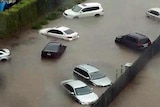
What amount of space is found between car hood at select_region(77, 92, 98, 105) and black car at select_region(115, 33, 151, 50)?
7244 millimetres

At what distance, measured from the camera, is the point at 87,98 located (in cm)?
2380

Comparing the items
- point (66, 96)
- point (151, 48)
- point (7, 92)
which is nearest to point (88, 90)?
point (66, 96)

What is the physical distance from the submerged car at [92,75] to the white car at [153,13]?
36.4 ft

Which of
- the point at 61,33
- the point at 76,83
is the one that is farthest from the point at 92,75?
the point at 61,33

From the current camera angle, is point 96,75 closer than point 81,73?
Yes

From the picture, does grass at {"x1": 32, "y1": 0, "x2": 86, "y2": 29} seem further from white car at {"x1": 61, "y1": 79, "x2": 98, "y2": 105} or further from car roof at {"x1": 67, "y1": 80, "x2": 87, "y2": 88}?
white car at {"x1": 61, "y1": 79, "x2": 98, "y2": 105}

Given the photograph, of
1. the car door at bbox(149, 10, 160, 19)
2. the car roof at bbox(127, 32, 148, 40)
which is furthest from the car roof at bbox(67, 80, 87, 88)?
the car door at bbox(149, 10, 160, 19)

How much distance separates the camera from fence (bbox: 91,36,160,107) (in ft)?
75.1

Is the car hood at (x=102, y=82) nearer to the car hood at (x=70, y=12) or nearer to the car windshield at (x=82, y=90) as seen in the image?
the car windshield at (x=82, y=90)

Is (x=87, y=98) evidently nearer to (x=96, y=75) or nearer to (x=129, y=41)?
(x=96, y=75)

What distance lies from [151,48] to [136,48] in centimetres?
174

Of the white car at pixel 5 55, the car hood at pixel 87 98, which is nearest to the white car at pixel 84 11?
the white car at pixel 5 55

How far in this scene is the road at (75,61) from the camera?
24.4 m

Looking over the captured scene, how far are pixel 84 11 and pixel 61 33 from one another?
15.4 feet
